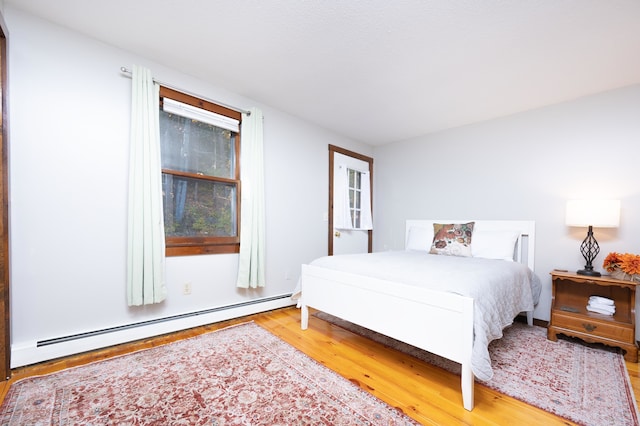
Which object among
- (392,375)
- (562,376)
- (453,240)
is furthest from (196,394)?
(453,240)

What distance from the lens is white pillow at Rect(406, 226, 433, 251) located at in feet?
10.8

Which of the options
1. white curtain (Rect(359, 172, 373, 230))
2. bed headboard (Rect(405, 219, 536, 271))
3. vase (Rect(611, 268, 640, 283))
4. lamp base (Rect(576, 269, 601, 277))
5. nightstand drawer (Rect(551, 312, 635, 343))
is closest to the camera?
nightstand drawer (Rect(551, 312, 635, 343))

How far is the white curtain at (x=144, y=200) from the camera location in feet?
6.79

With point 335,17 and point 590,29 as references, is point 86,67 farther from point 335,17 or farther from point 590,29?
point 590,29

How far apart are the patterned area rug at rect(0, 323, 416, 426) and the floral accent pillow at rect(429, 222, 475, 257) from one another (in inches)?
74.1

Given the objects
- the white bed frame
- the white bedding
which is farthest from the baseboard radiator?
the white bedding

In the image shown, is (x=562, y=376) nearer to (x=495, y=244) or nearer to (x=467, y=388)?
(x=467, y=388)

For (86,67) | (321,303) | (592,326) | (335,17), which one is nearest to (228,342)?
(321,303)

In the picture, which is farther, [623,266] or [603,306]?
[603,306]

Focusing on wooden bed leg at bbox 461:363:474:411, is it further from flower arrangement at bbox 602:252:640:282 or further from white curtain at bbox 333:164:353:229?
white curtain at bbox 333:164:353:229

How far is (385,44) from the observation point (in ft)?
6.36

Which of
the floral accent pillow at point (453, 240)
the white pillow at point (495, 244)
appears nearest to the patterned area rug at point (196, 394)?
the floral accent pillow at point (453, 240)

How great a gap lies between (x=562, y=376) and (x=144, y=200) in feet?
10.6

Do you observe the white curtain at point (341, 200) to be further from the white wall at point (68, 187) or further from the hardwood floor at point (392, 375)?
the white wall at point (68, 187)
